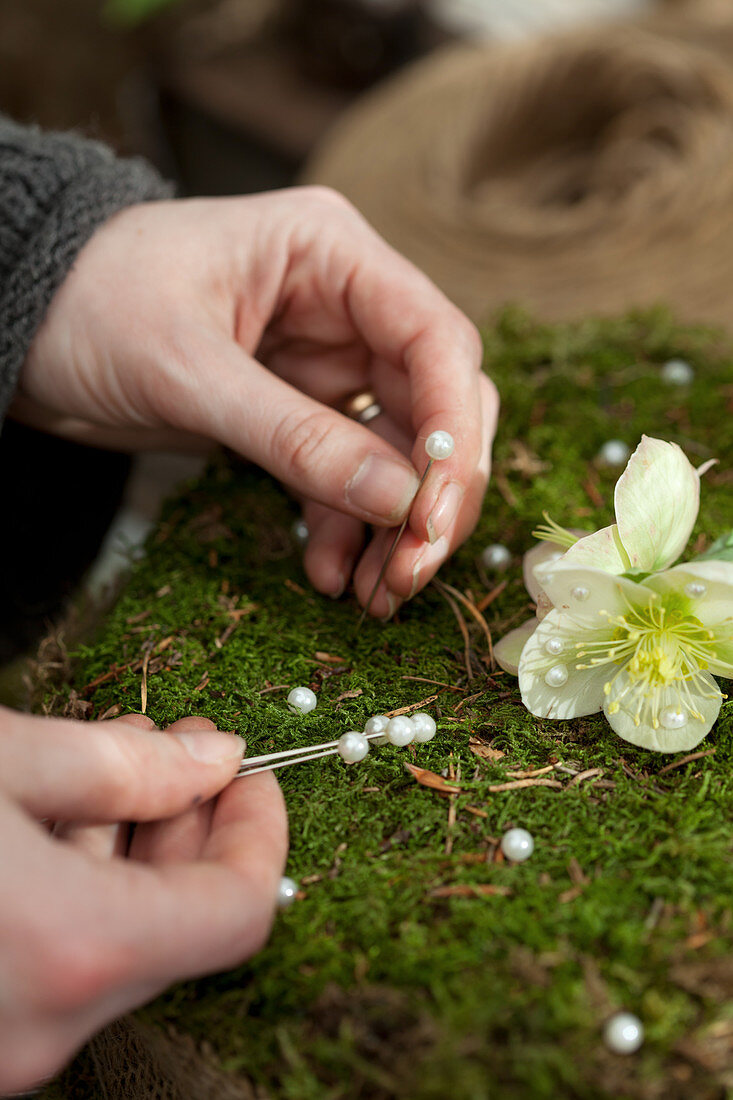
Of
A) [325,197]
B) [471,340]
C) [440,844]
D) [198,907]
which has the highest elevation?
[325,197]

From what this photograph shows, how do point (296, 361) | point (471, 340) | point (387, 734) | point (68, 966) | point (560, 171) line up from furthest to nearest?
1. point (560, 171)
2. point (296, 361)
3. point (471, 340)
4. point (387, 734)
5. point (68, 966)

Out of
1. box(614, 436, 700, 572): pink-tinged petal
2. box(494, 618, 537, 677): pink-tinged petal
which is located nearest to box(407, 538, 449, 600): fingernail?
box(494, 618, 537, 677): pink-tinged petal

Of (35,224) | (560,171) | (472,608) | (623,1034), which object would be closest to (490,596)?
(472,608)

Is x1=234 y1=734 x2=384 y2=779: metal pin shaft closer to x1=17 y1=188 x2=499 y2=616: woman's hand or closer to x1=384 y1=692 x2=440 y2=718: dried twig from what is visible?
x1=384 y1=692 x2=440 y2=718: dried twig

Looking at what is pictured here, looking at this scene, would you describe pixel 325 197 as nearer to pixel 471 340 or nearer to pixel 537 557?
pixel 471 340

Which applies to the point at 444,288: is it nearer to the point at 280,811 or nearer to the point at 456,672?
the point at 456,672

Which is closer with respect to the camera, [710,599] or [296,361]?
[710,599]
